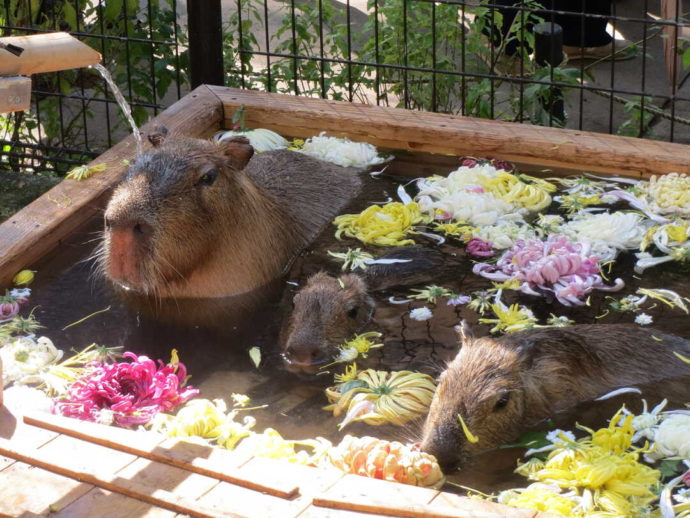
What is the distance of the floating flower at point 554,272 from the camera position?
17.1 ft

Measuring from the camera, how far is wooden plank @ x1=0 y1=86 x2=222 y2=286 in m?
Answer: 5.57

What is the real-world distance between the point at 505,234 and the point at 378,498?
261 centimetres

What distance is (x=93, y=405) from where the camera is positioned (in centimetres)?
436

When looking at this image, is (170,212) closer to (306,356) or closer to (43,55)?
(306,356)

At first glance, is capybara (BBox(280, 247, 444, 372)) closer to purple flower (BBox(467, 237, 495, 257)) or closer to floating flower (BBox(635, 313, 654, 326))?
purple flower (BBox(467, 237, 495, 257))

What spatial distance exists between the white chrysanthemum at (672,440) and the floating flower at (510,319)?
37.2 inches

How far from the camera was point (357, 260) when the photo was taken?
5.71m

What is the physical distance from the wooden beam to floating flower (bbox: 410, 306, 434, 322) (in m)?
1.86

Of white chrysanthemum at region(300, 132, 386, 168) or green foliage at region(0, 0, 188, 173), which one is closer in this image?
white chrysanthemum at region(300, 132, 386, 168)

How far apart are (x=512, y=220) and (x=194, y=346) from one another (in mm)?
1927

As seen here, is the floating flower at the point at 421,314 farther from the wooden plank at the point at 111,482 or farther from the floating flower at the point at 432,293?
the wooden plank at the point at 111,482

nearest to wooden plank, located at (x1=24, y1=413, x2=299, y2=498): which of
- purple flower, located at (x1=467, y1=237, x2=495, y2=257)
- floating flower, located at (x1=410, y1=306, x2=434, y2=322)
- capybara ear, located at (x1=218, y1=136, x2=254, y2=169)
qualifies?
floating flower, located at (x1=410, y1=306, x2=434, y2=322)

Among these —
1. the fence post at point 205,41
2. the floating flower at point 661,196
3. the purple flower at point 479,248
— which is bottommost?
the purple flower at point 479,248

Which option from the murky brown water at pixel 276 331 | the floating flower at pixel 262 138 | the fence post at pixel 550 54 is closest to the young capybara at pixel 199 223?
the murky brown water at pixel 276 331
